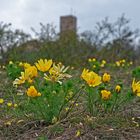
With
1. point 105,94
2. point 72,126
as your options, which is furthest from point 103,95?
point 72,126

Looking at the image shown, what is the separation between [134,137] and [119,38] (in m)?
11.2

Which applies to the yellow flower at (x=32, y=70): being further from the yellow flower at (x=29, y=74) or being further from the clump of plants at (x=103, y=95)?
the clump of plants at (x=103, y=95)

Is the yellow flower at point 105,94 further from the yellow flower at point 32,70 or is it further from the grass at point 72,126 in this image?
the yellow flower at point 32,70

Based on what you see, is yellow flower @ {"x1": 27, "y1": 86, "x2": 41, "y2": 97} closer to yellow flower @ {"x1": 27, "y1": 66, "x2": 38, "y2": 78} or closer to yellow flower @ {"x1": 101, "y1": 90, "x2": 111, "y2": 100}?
yellow flower @ {"x1": 27, "y1": 66, "x2": 38, "y2": 78}

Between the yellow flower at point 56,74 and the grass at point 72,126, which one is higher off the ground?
the yellow flower at point 56,74

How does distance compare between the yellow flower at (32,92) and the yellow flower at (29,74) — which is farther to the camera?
the yellow flower at (29,74)

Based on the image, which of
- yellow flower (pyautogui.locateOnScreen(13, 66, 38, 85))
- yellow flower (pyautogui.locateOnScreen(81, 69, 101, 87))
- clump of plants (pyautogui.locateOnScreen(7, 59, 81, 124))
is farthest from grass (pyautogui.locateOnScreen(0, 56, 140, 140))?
yellow flower (pyautogui.locateOnScreen(13, 66, 38, 85))

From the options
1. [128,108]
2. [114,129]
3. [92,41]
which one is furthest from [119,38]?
[114,129]

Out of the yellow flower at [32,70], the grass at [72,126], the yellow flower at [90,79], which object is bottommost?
the grass at [72,126]

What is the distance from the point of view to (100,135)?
3.16m

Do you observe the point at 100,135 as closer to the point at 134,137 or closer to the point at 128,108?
the point at 134,137

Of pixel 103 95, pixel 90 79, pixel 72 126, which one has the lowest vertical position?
pixel 72 126

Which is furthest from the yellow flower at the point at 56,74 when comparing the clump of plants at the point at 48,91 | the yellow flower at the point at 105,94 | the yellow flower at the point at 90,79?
the yellow flower at the point at 105,94

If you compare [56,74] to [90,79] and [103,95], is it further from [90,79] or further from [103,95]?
[103,95]
